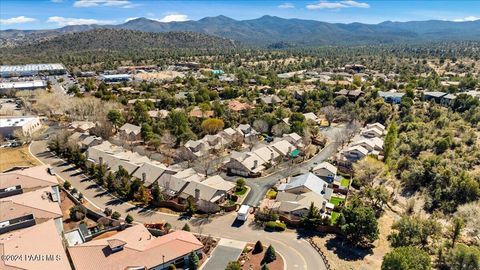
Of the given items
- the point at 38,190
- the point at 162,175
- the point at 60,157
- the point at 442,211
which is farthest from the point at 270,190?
the point at 60,157

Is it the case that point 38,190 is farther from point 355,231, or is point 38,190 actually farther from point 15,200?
point 355,231

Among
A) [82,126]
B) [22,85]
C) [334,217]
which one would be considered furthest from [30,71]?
[334,217]

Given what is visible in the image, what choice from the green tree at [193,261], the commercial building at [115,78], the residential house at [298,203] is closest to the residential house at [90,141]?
the residential house at [298,203]

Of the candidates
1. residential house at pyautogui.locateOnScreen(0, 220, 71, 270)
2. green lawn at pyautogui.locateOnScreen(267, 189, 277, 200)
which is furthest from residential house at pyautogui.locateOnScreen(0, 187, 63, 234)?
green lawn at pyautogui.locateOnScreen(267, 189, 277, 200)

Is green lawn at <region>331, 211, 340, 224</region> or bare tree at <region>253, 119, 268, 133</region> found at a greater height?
bare tree at <region>253, 119, 268, 133</region>

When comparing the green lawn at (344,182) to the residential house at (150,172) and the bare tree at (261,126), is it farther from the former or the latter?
the residential house at (150,172)

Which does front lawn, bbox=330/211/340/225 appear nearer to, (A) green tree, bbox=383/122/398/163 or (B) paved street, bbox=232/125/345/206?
(B) paved street, bbox=232/125/345/206
